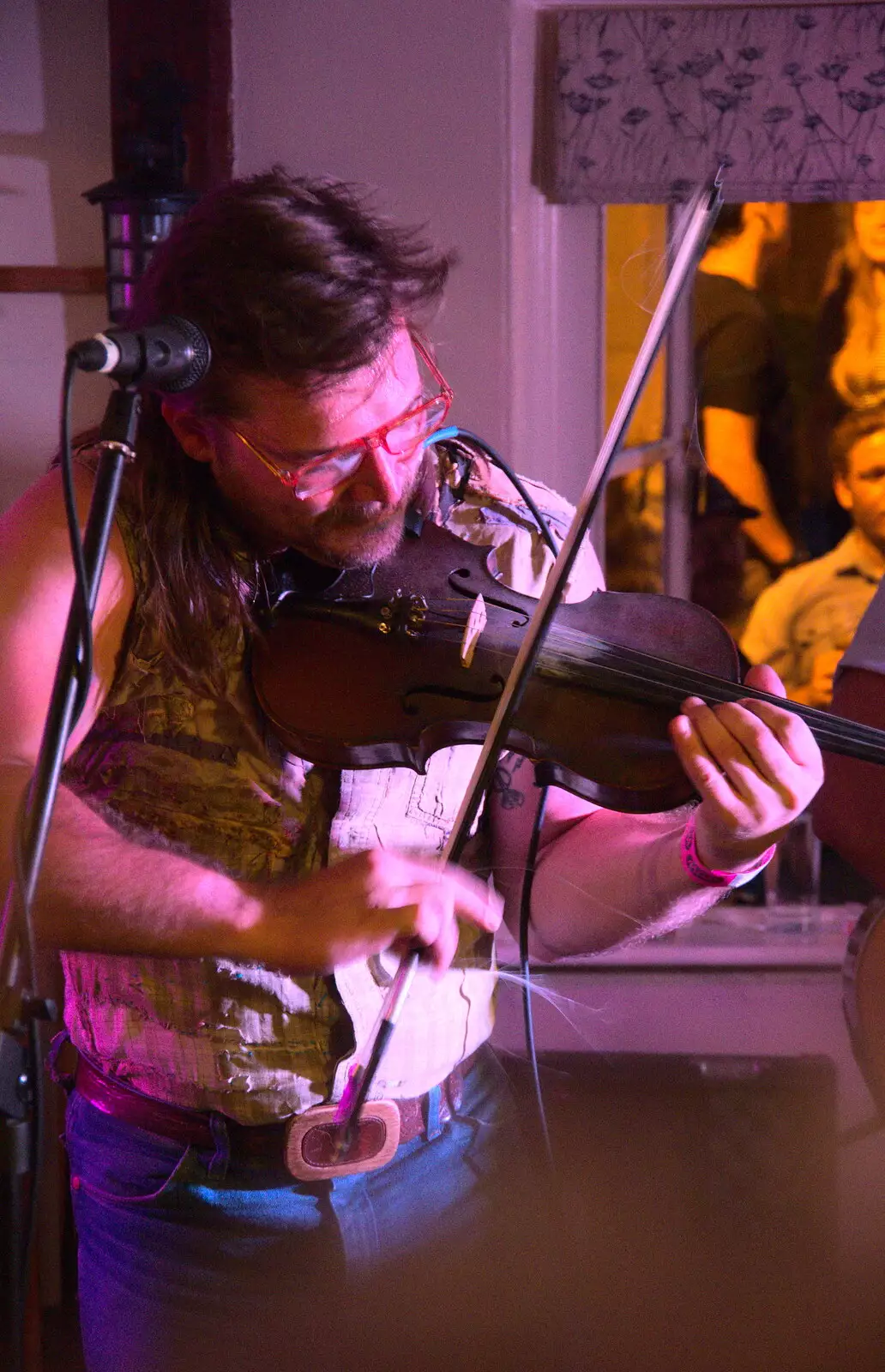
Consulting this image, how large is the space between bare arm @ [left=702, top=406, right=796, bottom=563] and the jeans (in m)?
1.04

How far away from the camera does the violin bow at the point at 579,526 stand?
30.5 inches

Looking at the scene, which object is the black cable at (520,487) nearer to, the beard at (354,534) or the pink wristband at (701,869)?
the beard at (354,534)

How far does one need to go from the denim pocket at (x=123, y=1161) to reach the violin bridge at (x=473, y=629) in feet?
1.36

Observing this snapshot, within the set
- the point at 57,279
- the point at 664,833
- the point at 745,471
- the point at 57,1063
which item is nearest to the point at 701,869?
the point at 664,833

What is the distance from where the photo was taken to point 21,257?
139 centimetres

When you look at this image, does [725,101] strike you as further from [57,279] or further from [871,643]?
[57,279]

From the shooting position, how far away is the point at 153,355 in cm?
61

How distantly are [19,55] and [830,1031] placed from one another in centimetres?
158

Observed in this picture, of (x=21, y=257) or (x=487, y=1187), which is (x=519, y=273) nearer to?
(x=21, y=257)

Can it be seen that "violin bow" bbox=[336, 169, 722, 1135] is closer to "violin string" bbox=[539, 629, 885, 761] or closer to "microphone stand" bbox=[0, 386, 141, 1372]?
"violin string" bbox=[539, 629, 885, 761]

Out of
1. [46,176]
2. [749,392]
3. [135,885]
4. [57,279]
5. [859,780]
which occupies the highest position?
[46,176]

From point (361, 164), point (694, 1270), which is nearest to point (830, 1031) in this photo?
point (694, 1270)

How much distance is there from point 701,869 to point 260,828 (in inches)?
12.6

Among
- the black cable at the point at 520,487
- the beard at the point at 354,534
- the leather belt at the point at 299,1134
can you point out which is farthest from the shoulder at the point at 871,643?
the leather belt at the point at 299,1134
